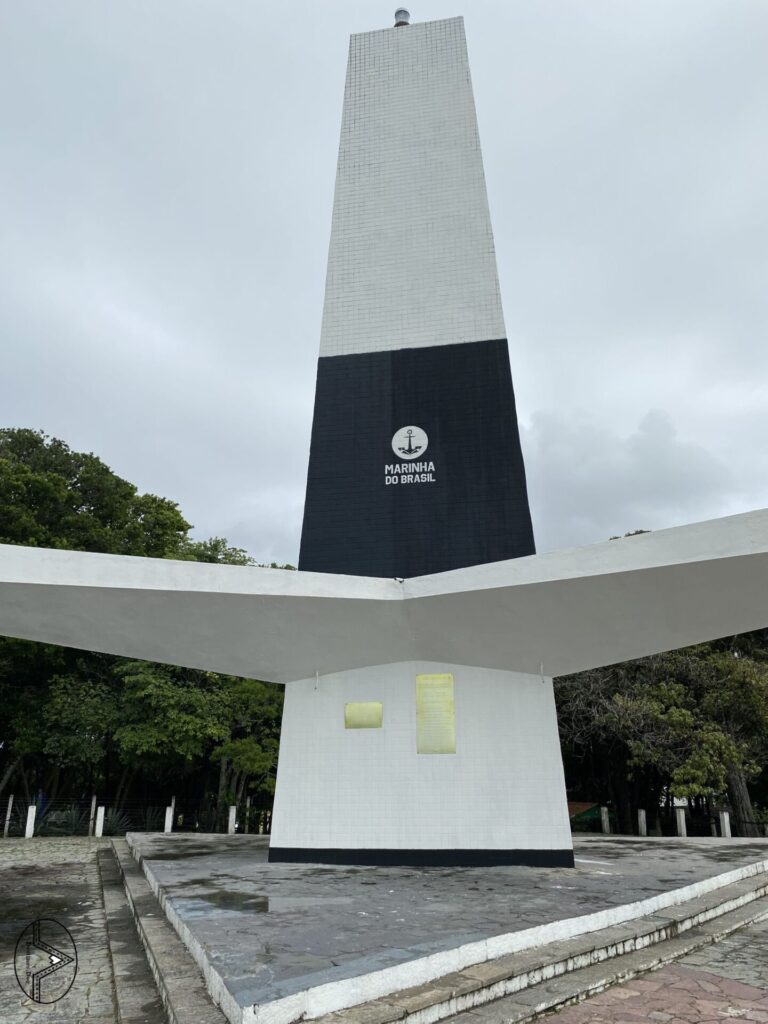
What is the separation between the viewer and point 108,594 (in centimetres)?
647

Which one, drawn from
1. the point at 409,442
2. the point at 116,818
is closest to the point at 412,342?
the point at 409,442

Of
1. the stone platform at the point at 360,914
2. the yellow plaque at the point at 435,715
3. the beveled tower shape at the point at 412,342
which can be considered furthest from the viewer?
the beveled tower shape at the point at 412,342

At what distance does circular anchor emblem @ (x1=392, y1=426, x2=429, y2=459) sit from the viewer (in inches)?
351

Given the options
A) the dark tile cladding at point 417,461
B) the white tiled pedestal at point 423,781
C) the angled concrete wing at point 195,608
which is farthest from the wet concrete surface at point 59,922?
the dark tile cladding at point 417,461

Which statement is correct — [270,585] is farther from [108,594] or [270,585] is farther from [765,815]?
[765,815]

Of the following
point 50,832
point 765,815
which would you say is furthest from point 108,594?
point 765,815

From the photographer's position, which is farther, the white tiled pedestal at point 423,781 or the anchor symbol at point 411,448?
the anchor symbol at point 411,448

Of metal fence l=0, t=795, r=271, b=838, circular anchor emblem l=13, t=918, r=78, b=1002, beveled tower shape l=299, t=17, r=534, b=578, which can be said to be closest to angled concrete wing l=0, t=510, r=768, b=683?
beveled tower shape l=299, t=17, r=534, b=578

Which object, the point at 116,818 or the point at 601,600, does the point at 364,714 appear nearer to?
the point at 601,600

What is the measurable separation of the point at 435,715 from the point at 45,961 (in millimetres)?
4613

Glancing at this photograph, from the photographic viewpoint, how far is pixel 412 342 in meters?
9.35

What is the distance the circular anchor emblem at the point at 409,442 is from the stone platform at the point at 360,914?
15.6 feet

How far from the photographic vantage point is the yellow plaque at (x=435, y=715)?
788 cm

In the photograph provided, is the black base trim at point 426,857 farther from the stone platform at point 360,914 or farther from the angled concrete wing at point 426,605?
the angled concrete wing at point 426,605
